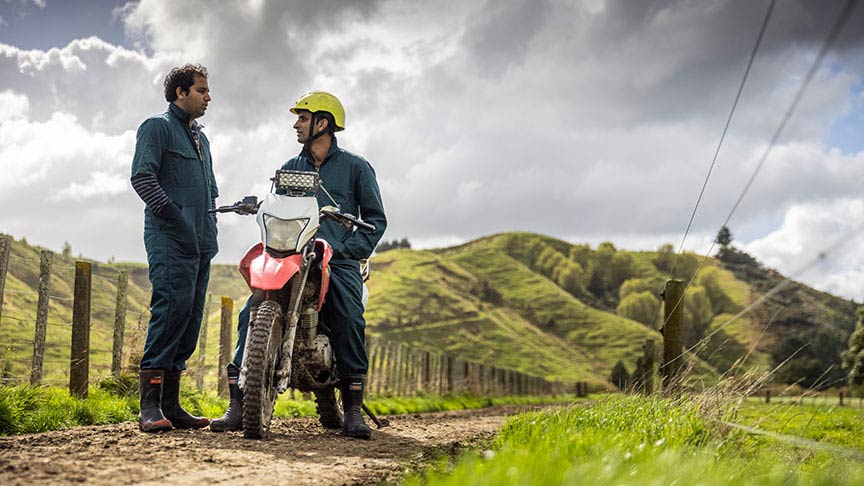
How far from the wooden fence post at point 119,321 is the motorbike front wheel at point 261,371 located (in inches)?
172

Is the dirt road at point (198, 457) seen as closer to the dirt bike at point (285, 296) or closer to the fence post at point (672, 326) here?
the dirt bike at point (285, 296)

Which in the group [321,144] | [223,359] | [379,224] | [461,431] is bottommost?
[461,431]

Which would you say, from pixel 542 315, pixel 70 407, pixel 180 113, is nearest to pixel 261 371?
pixel 70 407

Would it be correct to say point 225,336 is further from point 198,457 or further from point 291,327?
point 198,457

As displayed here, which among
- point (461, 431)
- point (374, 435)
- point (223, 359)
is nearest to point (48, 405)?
point (374, 435)

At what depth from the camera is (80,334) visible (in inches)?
298

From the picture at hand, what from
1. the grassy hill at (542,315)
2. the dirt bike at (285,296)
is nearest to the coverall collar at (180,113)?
the dirt bike at (285,296)

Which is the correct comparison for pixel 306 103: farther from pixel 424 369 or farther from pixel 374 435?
pixel 424 369

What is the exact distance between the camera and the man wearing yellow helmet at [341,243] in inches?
206

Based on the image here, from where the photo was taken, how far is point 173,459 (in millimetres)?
3418

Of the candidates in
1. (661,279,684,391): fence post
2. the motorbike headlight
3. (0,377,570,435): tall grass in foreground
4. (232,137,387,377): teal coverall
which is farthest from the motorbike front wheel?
(661,279,684,391): fence post

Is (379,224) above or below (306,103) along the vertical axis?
below

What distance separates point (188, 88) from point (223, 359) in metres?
6.75

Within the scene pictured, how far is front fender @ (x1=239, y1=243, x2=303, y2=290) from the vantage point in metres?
4.57
